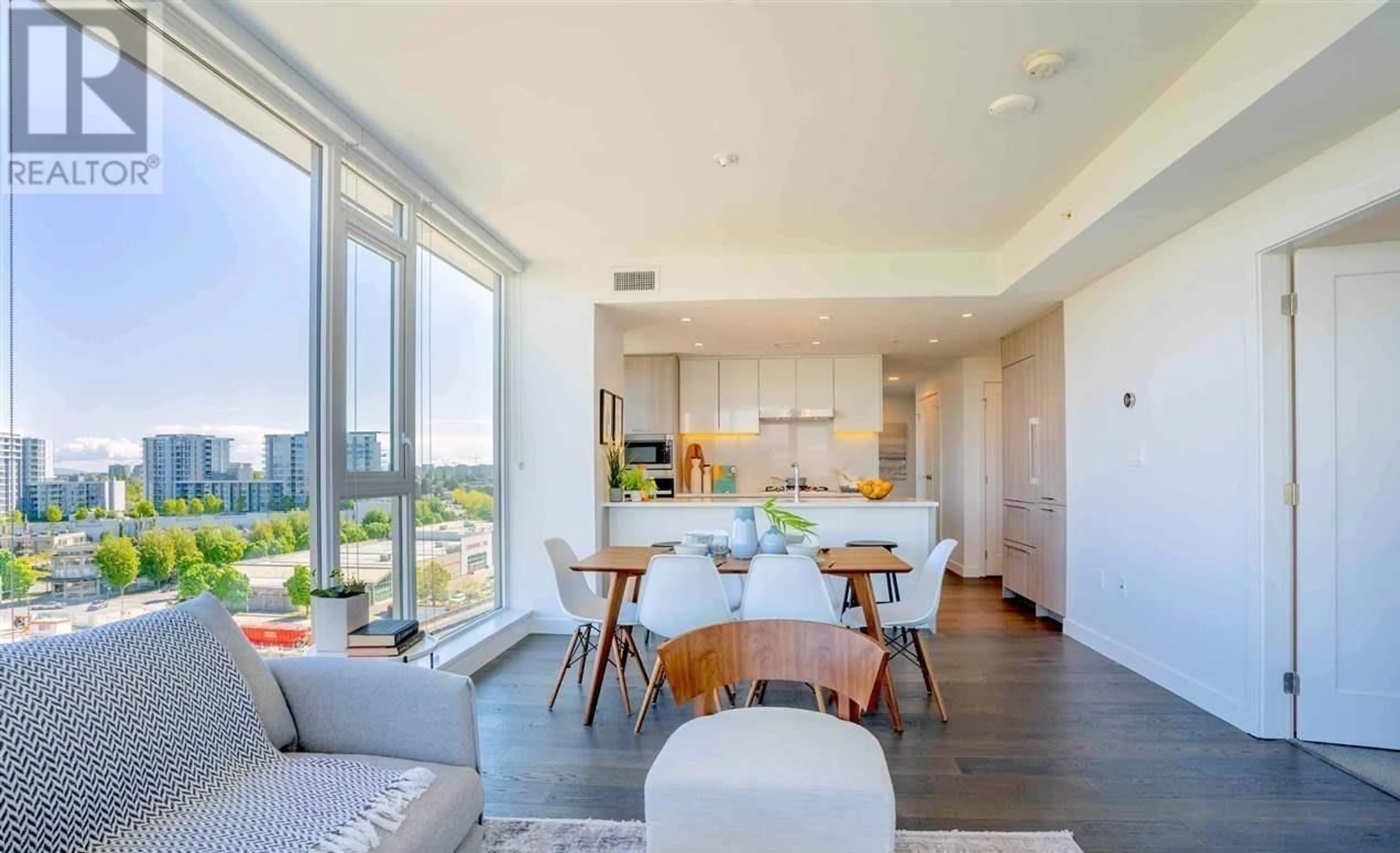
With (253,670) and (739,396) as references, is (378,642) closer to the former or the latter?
(253,670)

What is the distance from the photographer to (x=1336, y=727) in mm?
2725

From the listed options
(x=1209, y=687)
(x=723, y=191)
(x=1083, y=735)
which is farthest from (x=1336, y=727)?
(x=723, y=191)

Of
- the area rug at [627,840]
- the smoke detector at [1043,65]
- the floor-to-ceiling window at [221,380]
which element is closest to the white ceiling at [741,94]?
the smoke detector at [1043,65]

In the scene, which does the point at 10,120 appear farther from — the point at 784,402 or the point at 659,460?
the point at 784,402

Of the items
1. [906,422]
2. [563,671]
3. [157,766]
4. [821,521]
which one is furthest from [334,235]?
[906,422]

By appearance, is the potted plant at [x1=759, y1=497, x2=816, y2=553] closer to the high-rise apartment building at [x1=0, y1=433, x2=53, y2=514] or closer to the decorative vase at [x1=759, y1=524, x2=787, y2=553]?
the decorative vase at [x1=759, y1=524, x2=787, y2=553]

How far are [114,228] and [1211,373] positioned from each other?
4438 mm

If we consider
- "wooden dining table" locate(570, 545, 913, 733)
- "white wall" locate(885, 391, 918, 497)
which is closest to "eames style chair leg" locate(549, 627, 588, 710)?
"wooden dining table" locate(570, 545, 913, 733)

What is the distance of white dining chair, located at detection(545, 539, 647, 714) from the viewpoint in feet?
11.0

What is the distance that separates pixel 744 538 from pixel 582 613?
0.97 m

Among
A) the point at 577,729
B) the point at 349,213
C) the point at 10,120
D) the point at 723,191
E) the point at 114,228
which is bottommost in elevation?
the point at 577,729

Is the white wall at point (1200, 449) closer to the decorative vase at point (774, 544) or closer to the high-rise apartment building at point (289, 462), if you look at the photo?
the decorative vase at point (774, 544)

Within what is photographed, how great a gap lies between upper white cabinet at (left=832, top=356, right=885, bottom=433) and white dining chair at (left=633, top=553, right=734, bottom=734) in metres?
4.22

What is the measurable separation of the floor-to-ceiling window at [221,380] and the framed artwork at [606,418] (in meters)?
1.37
